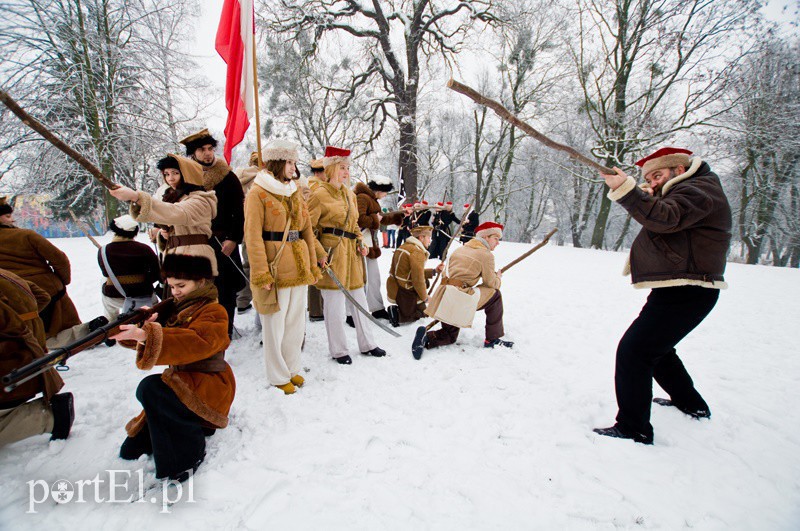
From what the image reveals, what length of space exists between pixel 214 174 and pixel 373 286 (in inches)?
104

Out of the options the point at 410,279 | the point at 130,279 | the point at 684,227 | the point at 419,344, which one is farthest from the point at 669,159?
the point at 130,279

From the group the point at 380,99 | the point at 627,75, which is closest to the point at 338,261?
the point at 380,99

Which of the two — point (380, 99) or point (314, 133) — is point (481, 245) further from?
point (314, 133)

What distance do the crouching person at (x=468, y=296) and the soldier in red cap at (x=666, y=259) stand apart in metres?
1.70

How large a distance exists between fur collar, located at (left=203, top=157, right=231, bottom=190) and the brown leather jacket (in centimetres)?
356

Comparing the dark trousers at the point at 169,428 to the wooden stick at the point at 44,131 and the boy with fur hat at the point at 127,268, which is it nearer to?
the wooden stick at the point at 44,131

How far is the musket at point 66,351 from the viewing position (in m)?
1.46

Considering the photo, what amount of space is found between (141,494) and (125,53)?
14.8 m

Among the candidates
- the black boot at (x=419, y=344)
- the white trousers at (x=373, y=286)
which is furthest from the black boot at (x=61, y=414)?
the white trousers at (x=373, y=286)

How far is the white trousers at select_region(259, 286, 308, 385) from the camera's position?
2990 millimetres

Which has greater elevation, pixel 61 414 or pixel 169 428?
pixel 169 428

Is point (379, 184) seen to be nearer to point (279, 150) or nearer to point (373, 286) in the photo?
point (373, 286)

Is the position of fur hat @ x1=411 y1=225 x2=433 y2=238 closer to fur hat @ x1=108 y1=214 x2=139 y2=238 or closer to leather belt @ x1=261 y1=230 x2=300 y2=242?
leather belt @ x1=261 y1=230 x2=300 y2=242

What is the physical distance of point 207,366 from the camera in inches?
81.3
